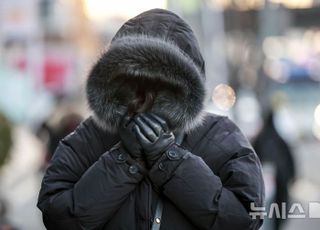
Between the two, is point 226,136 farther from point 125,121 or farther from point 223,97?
point 223,97

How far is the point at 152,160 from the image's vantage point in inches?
Result: 102

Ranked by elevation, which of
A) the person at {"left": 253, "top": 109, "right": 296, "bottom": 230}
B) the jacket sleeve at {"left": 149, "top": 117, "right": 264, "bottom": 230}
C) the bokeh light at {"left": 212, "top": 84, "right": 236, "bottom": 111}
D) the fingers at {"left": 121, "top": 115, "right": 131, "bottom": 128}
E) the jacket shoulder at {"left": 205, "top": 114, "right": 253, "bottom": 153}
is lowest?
the bokeh light at {"left": 212, "top": 84, "right": 236, "bottom": 111}

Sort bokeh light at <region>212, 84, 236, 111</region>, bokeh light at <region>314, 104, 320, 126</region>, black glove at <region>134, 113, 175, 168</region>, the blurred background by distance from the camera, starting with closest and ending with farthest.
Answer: black glove at <region>134, 113, 175, 168</region>, the blurred background, bokeh light at <region>212, 84, 236, 111</region>, bokeh light at <region>314, 104, 320, 126</region>

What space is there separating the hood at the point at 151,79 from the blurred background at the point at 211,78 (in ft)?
9.93

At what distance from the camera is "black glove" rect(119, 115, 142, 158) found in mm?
2574

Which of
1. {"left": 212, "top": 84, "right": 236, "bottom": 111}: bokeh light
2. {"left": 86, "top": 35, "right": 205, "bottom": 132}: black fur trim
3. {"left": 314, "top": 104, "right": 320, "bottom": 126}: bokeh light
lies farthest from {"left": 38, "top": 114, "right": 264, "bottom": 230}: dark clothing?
{"left": 314, "top": 104, "right": 320, "bottom": 126}: bokeh light

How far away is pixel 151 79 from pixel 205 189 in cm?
41

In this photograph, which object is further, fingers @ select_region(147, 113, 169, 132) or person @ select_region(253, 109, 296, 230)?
person @ select_region(253, 109, 296, 230)

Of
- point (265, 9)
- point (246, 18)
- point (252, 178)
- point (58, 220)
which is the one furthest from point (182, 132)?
point (246, 18)

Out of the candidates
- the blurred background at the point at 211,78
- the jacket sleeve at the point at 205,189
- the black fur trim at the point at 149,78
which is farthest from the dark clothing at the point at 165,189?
the blurred background at the point at 211,78

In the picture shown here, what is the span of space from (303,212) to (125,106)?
1.77 metres

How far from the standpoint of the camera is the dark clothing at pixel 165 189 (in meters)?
2.59

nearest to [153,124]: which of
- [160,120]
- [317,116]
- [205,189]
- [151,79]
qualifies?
[160,120]

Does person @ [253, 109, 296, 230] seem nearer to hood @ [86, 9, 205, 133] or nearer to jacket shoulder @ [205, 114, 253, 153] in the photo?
jacket shoulder @ [205, 114, 253, 153]
